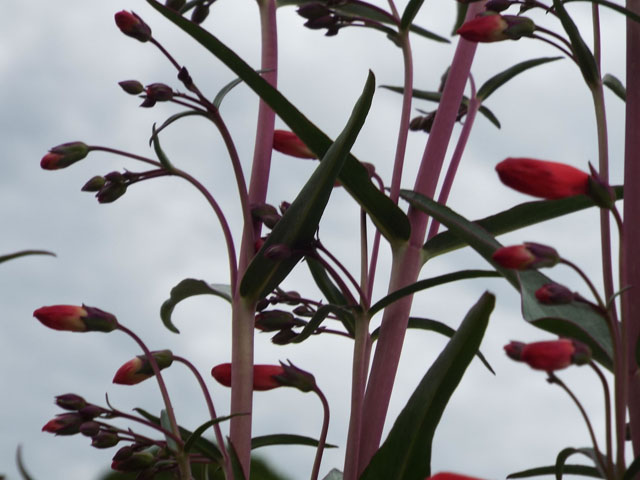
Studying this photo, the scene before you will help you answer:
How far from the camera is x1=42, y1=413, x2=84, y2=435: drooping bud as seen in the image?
4.11ft

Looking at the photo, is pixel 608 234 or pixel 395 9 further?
pixel 395 9

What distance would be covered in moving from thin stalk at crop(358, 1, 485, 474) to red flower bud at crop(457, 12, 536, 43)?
A: 0.73 feet

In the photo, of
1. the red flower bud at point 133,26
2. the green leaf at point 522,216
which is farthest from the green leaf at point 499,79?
the red flower bud at point 133,26

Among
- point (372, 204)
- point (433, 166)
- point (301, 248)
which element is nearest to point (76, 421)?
point (301, 248)

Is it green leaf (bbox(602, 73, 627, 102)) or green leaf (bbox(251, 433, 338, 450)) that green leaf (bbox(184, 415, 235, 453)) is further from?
green leaf (bbox(602, 73, 627, 102))

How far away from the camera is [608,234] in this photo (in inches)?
44.0

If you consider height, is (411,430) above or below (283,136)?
below

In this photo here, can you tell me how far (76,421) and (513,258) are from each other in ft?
2.29

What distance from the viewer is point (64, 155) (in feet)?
4.57

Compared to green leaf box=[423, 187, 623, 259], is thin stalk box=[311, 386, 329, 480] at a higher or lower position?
lower

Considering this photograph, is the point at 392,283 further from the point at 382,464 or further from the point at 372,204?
the point at 382,464

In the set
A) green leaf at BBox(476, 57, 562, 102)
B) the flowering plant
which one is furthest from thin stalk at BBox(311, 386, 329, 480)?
green leaf at BBox(476, 57, 562, 102)

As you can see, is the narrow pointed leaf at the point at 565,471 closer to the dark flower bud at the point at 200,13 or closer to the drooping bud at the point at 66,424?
the drooping bud at the point at 66,424

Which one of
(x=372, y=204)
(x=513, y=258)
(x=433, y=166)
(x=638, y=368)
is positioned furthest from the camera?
(x=433, y=166)
